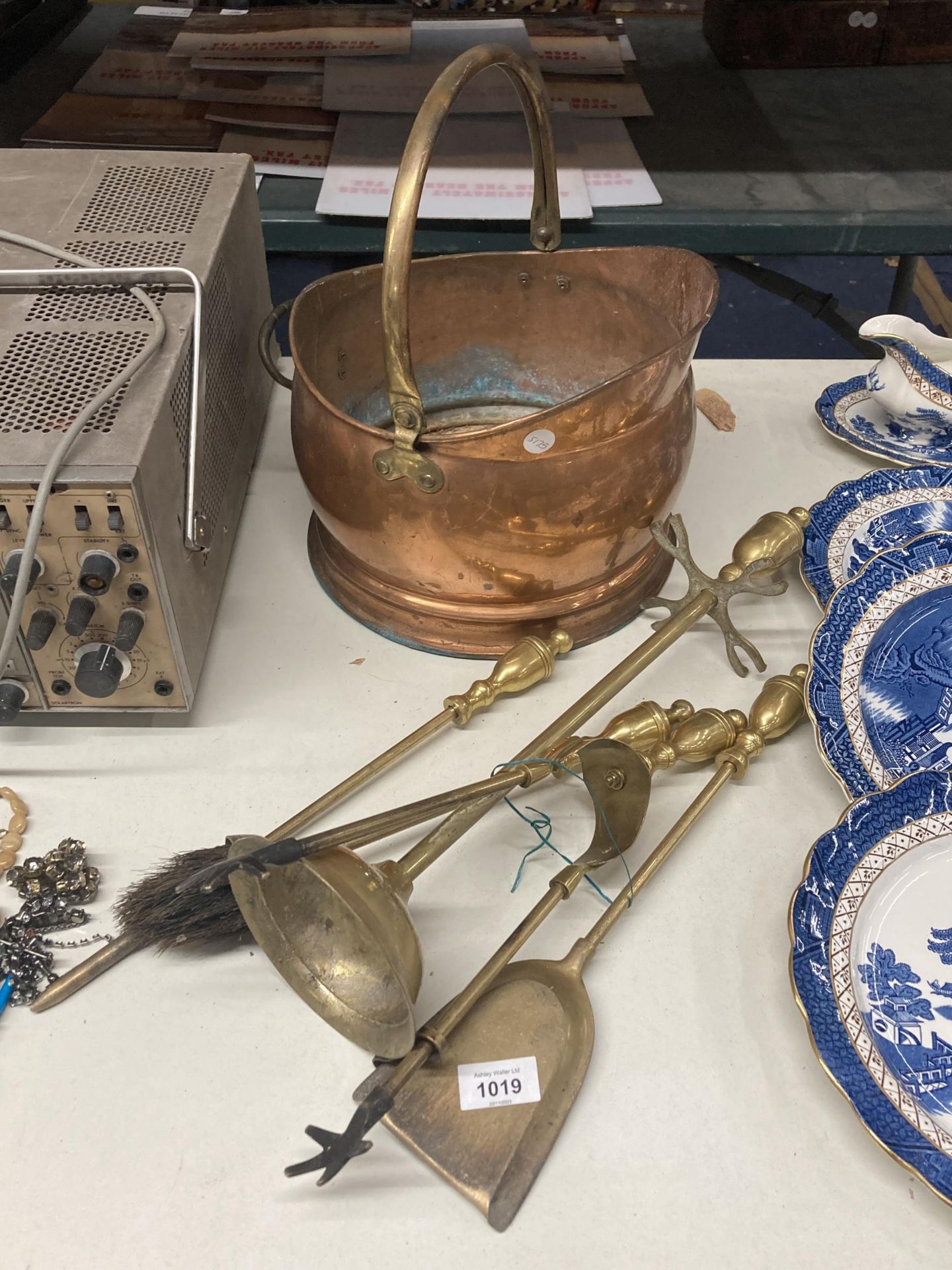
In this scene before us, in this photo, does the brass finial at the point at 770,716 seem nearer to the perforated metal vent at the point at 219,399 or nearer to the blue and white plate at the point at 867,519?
the blue and white plate at the point at 867,519

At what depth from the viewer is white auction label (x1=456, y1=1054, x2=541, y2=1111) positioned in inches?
24.1

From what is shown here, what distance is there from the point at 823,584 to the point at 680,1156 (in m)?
0.52

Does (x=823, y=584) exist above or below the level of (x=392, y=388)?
below

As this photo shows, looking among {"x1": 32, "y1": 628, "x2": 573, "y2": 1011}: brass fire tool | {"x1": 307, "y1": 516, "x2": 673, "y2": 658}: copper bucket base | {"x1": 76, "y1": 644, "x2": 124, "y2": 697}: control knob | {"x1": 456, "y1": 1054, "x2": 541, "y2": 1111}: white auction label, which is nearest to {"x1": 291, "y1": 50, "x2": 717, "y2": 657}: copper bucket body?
{"x1": 307, "y1": 516, "x2": 673, "y2": 658}: copper bucket base

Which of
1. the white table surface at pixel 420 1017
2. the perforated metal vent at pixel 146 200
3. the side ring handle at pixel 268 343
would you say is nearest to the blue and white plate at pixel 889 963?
the white table surface at pixel 420 1017

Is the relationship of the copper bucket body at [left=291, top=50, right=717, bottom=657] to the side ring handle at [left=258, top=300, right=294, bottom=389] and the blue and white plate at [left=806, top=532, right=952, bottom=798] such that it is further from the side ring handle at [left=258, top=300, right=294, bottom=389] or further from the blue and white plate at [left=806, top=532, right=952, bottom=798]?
the blue and white plate at [left=806, top=532, right=952, bottom=798]

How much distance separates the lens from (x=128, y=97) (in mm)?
1375

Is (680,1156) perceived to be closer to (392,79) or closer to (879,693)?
(879,693)

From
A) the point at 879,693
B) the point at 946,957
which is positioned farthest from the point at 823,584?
the point at 946,957

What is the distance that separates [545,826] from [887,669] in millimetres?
305

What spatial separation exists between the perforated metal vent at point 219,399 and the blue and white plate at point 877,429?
2.00 ft

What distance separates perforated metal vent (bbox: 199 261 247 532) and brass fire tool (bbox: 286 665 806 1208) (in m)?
0.40

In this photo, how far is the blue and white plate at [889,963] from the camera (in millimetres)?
610

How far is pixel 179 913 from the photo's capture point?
69cm
